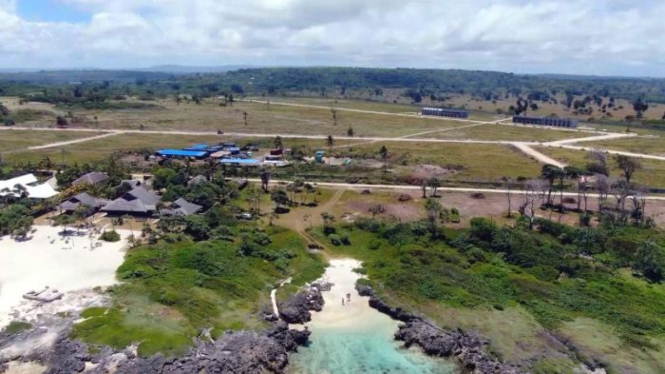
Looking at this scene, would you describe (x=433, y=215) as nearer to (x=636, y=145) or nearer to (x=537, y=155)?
(x=537, y=155)

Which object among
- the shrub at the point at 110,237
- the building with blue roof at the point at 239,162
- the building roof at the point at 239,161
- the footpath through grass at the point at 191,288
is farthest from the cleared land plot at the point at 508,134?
the shrub at the point at 110,237

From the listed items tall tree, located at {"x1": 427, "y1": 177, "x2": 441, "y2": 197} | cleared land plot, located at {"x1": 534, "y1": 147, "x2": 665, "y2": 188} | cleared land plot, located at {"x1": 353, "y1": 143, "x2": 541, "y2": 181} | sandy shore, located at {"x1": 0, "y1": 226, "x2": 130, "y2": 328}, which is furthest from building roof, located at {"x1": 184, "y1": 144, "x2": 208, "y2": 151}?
cleared land plot, located at {"x1": 534, "y1": 147, "x2": 665, "y2": 188}

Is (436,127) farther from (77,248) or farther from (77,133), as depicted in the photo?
(77,248)

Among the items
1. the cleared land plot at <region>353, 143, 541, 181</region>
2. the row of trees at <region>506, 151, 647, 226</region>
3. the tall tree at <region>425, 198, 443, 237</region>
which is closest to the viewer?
the tall tree at <region>425, 198, 443, 237</region>

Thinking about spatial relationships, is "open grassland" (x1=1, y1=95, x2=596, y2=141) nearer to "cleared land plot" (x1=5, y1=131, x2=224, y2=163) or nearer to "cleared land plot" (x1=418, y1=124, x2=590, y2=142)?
"cleared land plot" (x1=418, y1=124, x2=590, y2=142)

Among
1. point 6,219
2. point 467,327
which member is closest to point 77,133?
point 6,219

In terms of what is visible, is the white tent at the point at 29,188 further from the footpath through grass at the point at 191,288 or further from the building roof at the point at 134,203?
the footpath through grass at the point at 191,288

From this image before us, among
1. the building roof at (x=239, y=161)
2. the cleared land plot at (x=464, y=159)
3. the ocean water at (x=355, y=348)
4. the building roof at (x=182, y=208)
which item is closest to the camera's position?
the ocean water at (x=355, y=348)
